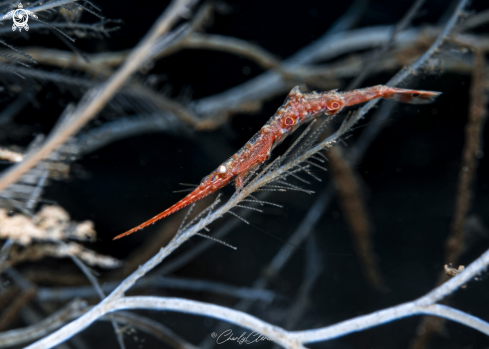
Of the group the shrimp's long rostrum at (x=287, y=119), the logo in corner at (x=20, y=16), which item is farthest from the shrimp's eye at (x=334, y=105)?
the logo in corner at (x=20, y=16)

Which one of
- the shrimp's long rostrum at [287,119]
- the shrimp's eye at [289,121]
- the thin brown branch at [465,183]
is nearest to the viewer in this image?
the shrimp's long rostrum at [287,119]

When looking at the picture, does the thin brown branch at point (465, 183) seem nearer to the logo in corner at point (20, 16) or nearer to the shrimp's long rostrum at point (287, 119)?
the shrimp's long rostrum at point (287, 119)

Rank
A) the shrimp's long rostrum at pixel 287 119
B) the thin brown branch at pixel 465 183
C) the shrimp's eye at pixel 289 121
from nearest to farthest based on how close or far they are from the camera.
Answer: the shrimp's long rostrum at pixel 287 119, the shrimp's eye at pixel 289 121, the thin brown branch at pixel 465 183

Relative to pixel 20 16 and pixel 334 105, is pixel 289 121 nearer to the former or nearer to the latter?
pixel 334 105

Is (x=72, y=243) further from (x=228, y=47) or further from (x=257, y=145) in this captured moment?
(x=228, y=47)

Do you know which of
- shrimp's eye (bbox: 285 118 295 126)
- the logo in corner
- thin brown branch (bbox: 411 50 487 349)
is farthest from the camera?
thin brown branch (bbox: 411 50 487 349)

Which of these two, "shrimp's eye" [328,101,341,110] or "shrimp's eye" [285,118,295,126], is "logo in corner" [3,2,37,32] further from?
"shrimp's eye" [328,101,341,110]

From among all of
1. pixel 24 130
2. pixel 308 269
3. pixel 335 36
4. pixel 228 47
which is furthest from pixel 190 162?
pixel 335 36

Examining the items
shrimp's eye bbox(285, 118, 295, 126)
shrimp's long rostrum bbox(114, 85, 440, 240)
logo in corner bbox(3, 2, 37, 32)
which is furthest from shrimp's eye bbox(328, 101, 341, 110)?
logo in corner bbox(3, 2, 37, 32)

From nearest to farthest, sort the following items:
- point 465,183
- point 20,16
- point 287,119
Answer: point 20,16 < point 287,119 < point 465,183

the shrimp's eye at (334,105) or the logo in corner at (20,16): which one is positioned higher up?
the shrimp's eye at (334,105)

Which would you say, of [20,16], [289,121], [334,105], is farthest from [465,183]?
[20,16]

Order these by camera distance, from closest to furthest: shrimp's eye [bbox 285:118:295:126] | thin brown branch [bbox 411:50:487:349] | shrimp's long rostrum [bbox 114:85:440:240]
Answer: shrimp's long rostrum [bbox 114:85:440:240] < shrimp's eye [bbox 285:118:295:126] < thin brown branch [bbox 411:50:487:349]
